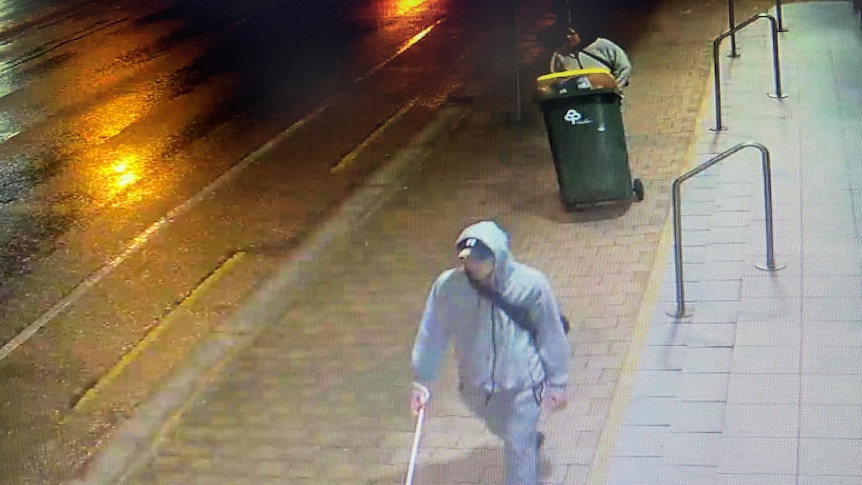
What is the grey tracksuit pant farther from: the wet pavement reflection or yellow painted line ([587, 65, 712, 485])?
the wet pavement reflection

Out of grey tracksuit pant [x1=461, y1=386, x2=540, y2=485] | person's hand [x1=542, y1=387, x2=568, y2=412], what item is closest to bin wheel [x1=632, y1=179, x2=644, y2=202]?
grey tracksuit pant [x1=461, y1=386, x2=540, y2=485]

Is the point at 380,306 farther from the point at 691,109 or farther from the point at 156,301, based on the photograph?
the point at 691,109

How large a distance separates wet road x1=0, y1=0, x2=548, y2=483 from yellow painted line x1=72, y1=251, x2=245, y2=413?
0.17ft

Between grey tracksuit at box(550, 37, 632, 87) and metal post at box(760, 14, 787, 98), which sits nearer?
grey tracksuit at box(550, 37, 632, 87)

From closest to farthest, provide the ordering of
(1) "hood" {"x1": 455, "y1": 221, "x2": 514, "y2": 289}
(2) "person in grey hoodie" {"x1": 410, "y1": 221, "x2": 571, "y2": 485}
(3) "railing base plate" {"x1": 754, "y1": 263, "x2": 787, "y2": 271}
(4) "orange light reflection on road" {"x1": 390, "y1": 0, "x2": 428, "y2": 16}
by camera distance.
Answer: (1) "hood" {"x1": 455, "y1": 221, "x2": 514, "y2": 289} < (2) "person in grey hoodie" {"x1": 410, "y1": 221, "x2": 571, "y2": 485} < (3) "railing base plate" {"x1": 754, "y1": 263, "x2": 787, "y2": 271} < (4) "orange light reflection on road" {"x1": 390, "y1": 0, "x2": 428, "y2": 16}

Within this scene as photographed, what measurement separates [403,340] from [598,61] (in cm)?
417

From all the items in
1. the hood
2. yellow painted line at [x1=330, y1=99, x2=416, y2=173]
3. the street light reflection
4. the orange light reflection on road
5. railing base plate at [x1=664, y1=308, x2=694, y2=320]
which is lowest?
the orange light reflection on road

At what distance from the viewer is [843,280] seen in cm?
856

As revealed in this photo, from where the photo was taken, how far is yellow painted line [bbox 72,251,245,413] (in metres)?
8.52

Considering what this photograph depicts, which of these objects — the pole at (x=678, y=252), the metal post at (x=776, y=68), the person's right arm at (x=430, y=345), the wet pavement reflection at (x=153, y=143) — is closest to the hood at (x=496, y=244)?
the person's right arm at (x=430, y=345)

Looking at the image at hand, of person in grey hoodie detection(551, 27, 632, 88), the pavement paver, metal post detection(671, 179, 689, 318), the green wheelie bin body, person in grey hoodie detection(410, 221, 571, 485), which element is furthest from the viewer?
person in grey hoodie detection(551, 27, 632, 88)

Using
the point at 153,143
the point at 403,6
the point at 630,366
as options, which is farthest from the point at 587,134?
the point at 403,6

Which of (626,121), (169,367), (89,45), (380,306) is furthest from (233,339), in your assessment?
(89,45)

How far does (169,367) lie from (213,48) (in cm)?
1287
